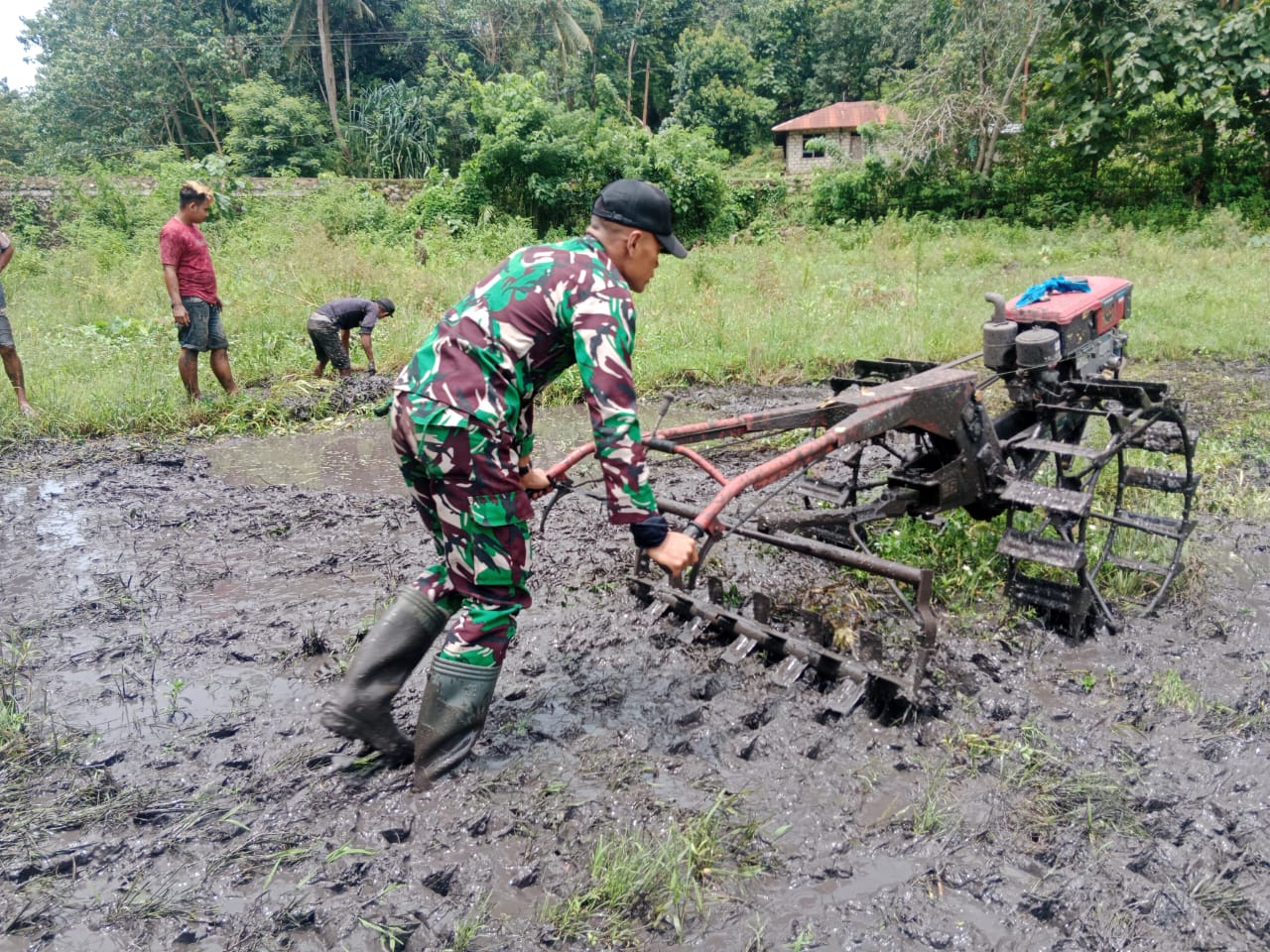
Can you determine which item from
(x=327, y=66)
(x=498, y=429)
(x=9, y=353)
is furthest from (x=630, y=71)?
(x=498, y=429)

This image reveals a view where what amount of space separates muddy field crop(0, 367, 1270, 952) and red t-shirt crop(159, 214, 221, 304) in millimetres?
3570

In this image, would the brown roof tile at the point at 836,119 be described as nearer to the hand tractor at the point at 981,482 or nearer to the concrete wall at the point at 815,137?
the concrete wall at the point at 815,137

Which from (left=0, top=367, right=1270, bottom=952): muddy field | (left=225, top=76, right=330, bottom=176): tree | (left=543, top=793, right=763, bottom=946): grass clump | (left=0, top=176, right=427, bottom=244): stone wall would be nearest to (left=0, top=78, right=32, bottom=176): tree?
(left=225, top=76, right=330, bottom=176): tree

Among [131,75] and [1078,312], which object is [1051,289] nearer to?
[1078,312]

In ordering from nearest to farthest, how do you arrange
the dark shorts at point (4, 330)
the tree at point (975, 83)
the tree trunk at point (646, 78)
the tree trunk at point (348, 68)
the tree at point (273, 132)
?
the dark shorts at point (4, 330) < the tree at point (975, 83) < the tree at point (273, 132) < the tree trunk at point (348, 68) < the tree trunk at point (646, 78)

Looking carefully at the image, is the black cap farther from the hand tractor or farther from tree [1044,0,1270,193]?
tree [1044,0,1270,193]

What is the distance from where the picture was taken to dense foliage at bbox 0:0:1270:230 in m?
18.5

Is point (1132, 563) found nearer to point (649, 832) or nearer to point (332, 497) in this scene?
point (649, 832)

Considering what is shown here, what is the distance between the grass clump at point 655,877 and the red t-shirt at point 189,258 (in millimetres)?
6588

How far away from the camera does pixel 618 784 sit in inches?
118

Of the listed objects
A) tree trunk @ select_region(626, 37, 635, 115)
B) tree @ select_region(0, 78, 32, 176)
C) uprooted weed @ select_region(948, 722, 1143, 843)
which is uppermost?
tree trunk @ select_region(626, 37, 635, 115)

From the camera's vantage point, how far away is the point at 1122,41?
57.3 feet

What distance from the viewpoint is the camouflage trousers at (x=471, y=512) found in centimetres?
259

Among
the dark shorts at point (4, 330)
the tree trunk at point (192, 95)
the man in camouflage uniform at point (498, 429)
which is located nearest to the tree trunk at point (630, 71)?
the tree trunk at point (192, 95)
